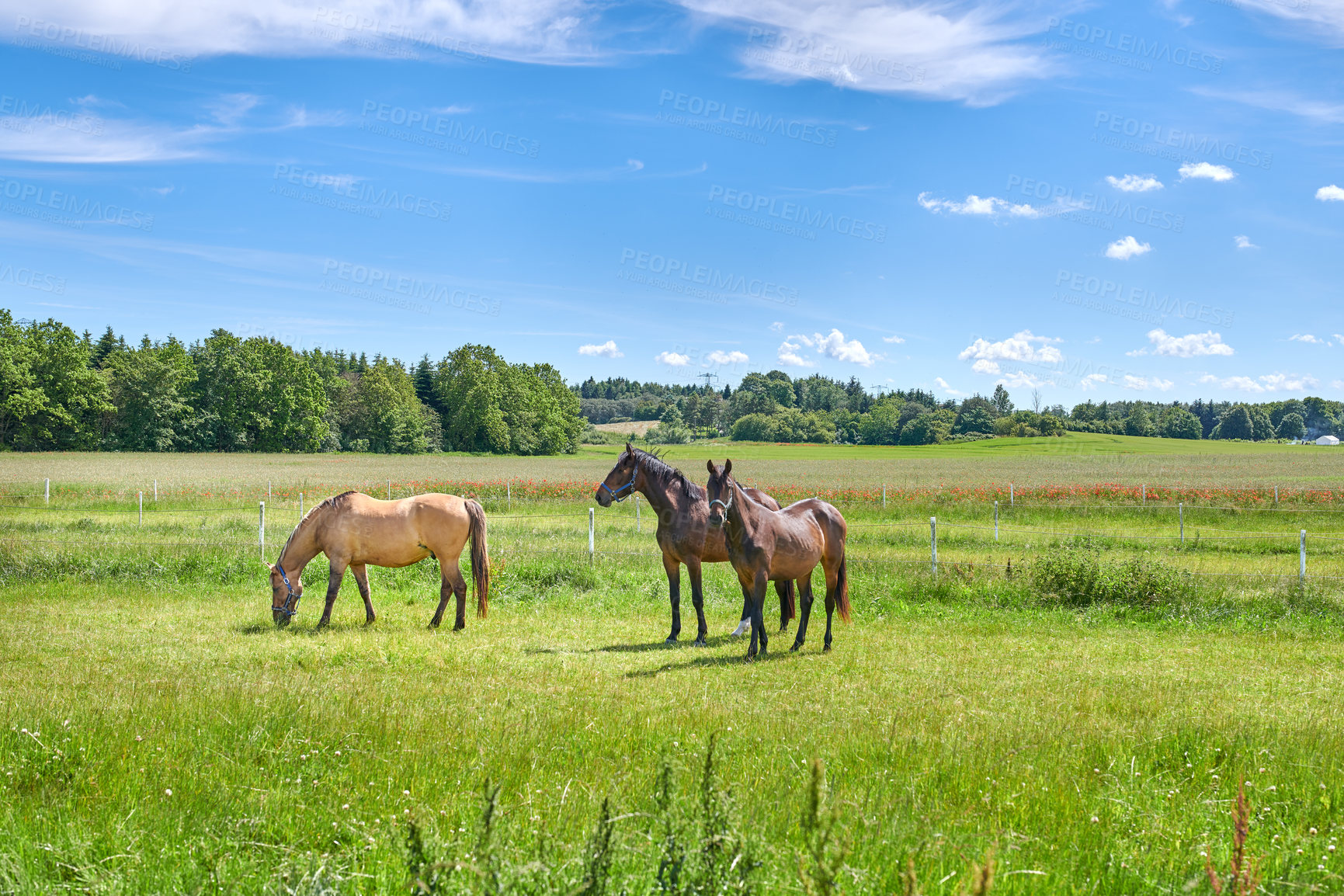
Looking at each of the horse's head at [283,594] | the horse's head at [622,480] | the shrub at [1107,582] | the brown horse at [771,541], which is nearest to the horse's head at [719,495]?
the brown horse at [771,541]

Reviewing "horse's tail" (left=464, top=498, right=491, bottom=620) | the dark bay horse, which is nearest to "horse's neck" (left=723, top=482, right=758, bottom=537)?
the dark bay horse

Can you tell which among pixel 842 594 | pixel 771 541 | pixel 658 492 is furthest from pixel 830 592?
pixel 658 492

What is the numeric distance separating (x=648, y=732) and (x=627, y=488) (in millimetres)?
4408

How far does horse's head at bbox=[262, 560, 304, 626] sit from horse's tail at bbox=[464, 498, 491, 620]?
2.28 meters

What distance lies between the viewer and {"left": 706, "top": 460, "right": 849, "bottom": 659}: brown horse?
8.51m

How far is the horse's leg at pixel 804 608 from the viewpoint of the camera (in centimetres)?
916

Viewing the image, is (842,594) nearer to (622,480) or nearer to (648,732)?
(622,480)

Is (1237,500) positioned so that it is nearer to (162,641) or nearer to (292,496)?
(162,641)

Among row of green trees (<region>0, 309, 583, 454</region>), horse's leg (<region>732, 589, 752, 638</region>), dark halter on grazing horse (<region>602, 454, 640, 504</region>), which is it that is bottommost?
horse's leg (<region>732, 589, 752, 638</region>)

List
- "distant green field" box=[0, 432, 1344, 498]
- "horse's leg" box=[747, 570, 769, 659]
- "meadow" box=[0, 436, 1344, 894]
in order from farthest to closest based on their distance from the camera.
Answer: "distant green field" box=[0, 432, 1344, 498], "horse's leg" box=[747, 570, 769, 659], "meadow" box=[0, 436, 1344, 894]

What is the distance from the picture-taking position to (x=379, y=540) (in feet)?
34.7

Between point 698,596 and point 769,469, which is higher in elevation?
point 698,596

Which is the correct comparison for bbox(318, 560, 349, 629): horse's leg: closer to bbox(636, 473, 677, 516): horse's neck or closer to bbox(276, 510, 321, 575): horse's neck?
bbox(276, 510, 321, 575): horse's neck

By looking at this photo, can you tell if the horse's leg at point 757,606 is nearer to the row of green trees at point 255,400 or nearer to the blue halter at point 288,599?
the blue halter at point 288,599
